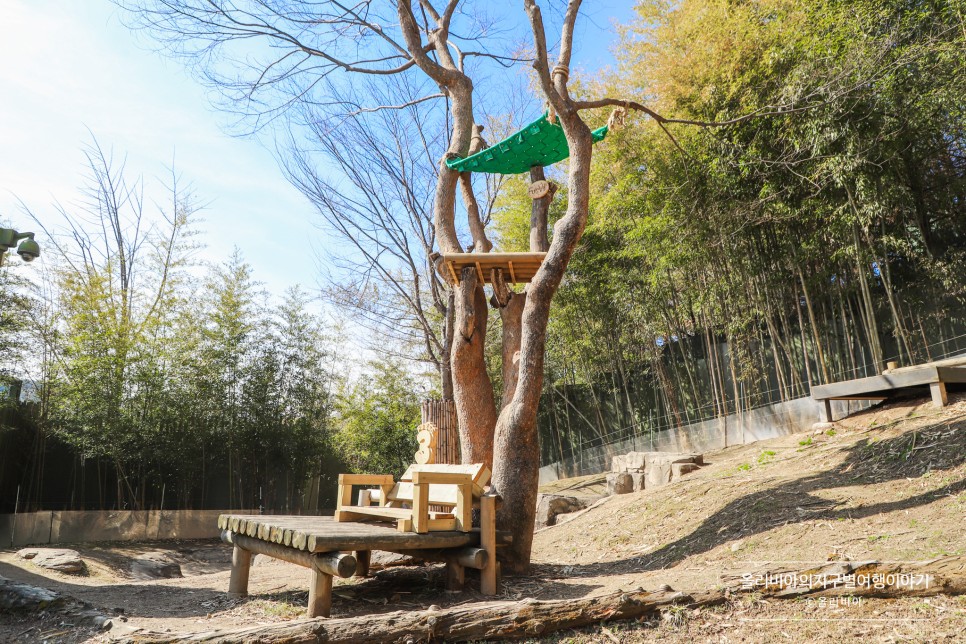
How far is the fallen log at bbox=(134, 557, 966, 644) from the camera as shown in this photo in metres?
2.26

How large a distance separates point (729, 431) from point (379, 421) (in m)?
5.25

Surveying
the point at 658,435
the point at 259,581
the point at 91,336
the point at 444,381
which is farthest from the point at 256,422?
the point at 658,435

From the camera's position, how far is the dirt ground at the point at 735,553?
241cm

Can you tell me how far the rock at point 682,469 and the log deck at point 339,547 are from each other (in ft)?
10.3

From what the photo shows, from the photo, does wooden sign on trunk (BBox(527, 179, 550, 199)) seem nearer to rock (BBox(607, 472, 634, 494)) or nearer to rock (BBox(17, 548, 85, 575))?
rock (BBox(607, 472, 634, 494))

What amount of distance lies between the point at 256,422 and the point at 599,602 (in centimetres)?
745

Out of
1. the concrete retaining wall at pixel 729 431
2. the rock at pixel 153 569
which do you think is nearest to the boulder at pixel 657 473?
the concrete retaining wall at pixel 729 431

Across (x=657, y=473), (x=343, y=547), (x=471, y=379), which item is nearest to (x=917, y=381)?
(x=657, y=473)

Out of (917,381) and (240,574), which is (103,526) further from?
(917,381)

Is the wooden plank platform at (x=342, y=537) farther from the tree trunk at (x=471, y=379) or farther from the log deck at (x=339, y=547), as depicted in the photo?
the tree trunk at (x=471, y=379)

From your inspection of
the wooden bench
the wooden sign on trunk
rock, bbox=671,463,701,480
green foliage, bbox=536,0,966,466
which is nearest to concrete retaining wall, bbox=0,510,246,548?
the wooden bench

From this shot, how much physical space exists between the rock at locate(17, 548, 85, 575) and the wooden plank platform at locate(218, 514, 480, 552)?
A: 12.3ft

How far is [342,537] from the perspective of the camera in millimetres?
2756

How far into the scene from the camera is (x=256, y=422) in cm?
893
